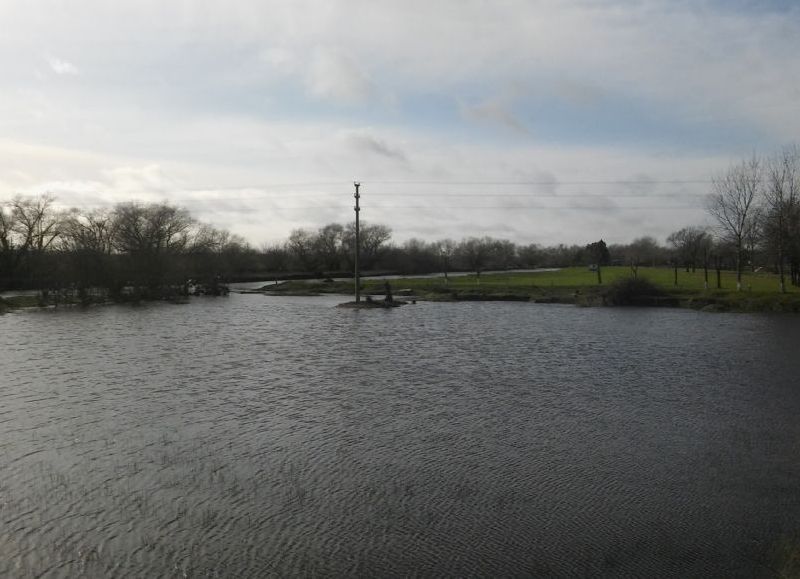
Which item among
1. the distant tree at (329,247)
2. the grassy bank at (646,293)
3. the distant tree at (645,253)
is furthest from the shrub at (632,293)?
the distant tree at (329,247)

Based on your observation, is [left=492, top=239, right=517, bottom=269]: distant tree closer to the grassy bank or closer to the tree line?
the tree line

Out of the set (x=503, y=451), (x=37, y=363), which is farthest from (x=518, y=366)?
(x=37, y=363)

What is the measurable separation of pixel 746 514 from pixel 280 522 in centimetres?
656

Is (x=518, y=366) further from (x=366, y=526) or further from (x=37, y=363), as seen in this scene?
(x=37, y=363)

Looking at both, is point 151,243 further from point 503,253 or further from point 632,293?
point 503,253

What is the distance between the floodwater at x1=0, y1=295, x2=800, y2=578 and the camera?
24.4 feet

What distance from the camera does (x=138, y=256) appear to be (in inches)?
2461

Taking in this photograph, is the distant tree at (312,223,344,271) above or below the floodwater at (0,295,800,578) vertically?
above

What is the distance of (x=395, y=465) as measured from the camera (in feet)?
35.4

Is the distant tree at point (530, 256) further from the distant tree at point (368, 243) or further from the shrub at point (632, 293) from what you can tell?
the shrub at point (632, 293)

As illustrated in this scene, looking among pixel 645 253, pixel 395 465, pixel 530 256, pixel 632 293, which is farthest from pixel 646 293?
pixel 530 256

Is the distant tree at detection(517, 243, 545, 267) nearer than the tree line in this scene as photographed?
No

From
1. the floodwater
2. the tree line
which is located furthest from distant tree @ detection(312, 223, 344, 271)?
the floodwater

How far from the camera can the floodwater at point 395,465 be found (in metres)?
7.43
